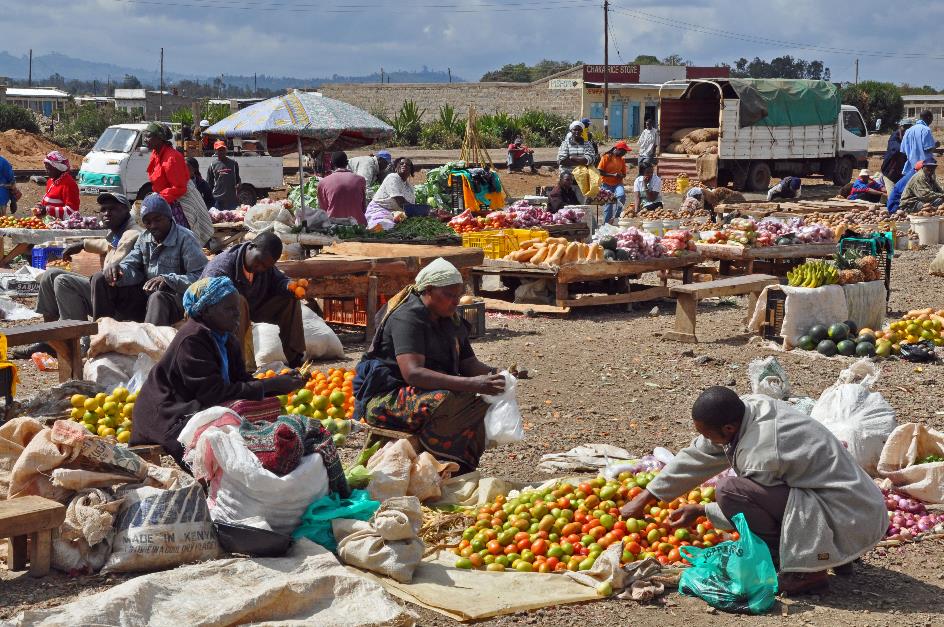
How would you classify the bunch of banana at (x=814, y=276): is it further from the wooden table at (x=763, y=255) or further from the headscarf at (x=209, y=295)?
the headscarf at (x=209, y=295)

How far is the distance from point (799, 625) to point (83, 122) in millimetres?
41178

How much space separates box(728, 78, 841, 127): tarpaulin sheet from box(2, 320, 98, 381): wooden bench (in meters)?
20.7

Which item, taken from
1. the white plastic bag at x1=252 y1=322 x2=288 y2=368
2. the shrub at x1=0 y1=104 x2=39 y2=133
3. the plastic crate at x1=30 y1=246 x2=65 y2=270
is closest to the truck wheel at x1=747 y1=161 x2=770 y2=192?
the plastic crate at x1=30 y1=246 x2=65 y2=270

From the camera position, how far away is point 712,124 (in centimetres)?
2808

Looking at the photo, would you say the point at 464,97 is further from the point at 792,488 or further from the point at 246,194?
the point at 792,488

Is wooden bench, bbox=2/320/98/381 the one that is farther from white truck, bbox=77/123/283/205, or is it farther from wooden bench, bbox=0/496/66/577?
white truck, bbox=77/123/283/205

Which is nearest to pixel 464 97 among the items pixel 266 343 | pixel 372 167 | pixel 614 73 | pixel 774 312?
pixel 614 73

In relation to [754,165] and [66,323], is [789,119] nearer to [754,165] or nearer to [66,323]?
[754,165]

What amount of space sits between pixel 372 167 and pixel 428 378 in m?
11.3

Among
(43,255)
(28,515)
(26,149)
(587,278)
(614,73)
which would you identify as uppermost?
(614,73)

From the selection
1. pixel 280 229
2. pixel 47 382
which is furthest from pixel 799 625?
pixel 280 229

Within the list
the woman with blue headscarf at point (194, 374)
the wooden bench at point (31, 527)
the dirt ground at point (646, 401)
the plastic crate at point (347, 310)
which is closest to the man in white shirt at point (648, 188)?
the dirt ground at point (646, 401)

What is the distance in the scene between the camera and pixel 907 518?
558cm

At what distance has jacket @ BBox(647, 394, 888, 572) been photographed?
4492 mm
